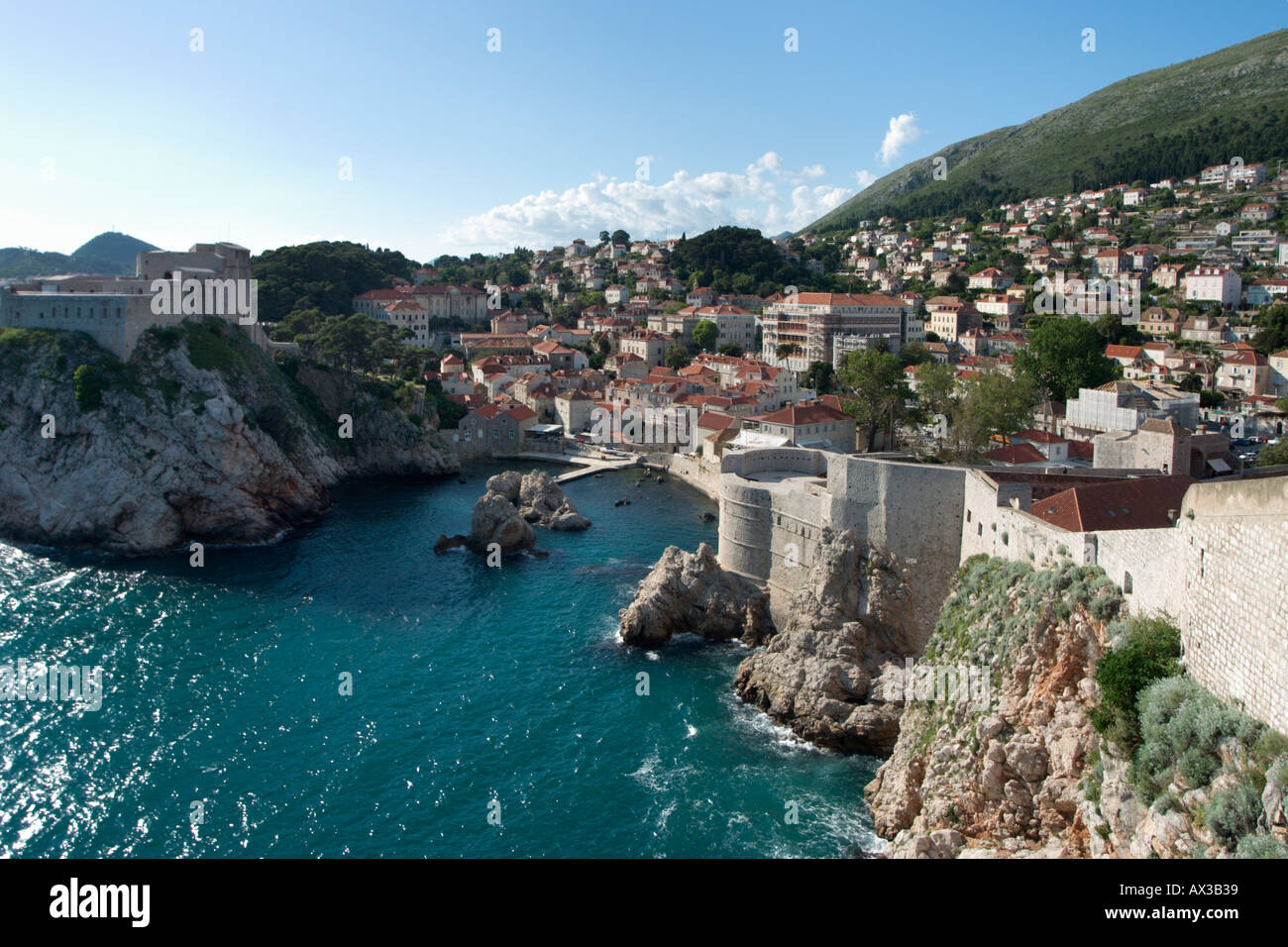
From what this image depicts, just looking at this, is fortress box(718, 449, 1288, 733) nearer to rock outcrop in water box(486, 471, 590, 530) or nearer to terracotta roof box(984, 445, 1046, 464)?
terracotta roof box(984, 445, 1046, 464)

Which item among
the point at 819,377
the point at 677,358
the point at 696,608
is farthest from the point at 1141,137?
the point at 696,608

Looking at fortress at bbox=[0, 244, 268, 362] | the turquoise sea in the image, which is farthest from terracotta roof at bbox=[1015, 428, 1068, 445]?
fortress at bbox=[0, 244, 268, 362]

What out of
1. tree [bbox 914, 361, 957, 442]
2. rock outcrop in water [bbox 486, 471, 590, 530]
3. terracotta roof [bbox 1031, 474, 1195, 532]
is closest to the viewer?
terracotta roof [bbox 1031, 474, 1195, 532]

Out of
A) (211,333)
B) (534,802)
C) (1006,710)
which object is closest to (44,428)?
(211,333)

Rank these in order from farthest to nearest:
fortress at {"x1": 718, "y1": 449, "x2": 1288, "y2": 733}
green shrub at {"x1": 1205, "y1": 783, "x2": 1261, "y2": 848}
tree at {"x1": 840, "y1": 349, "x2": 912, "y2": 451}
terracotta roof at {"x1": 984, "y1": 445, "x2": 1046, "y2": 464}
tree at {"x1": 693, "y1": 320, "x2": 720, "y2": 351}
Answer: tree at {"x1": 693, "y1": 320, "x2": 720, "y2": 351}, tree at {"x1": 840, "y1": 349, "x2": 912, "y2": 451}, terracotta roof at {"x1": 984, "y1": 445, "x2": 1046, "y2": 464}, fortress at {"x1": 718, "y1": 449, "x2": 1288, "y2": 733}, green shrub at {"x1": 1205, "y1": 783, "x2": 1261, "y2": 848}

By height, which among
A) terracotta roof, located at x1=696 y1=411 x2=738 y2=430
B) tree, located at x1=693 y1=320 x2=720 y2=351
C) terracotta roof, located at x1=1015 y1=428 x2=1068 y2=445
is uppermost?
A: tree, located at x1=693 y1=320 x2=720 y2=351

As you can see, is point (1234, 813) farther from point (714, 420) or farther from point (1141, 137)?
point (1141, 137)
